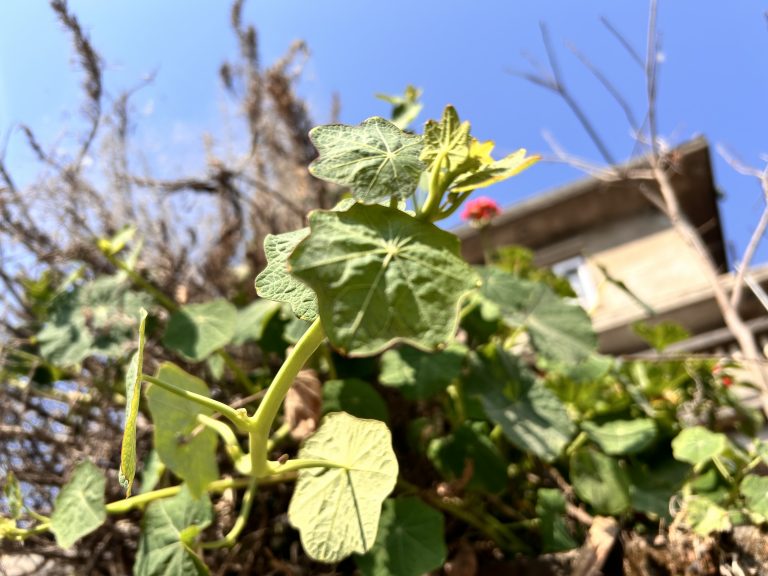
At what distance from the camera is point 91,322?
46.8 inches

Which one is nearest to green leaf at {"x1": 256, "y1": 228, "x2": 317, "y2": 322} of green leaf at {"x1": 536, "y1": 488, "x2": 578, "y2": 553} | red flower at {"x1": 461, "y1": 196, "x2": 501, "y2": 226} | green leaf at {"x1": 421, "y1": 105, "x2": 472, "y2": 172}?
green leaf at {"x1": 421, "y1": 105, "x2": 472, "y2": 172}

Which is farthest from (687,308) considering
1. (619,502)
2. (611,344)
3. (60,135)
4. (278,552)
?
(60,135)

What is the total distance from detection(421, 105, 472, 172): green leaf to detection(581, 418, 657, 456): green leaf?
0.75 meters

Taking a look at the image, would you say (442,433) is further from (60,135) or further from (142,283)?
(60,135)

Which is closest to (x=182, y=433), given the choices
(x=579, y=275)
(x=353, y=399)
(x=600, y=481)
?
(x=353, y=399)

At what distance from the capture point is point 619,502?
39.4 inches

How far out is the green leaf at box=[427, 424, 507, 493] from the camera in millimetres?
988

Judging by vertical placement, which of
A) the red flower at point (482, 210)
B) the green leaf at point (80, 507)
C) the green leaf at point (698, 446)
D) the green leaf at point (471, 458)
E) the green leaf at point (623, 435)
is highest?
the green leaf at point (80, 507)

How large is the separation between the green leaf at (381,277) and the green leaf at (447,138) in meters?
0.09

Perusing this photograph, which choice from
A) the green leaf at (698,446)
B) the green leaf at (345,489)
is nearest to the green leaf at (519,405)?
the green leaf at (698,446)

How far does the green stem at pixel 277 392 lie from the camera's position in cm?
46

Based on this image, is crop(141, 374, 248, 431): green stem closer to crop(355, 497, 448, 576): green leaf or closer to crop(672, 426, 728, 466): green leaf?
crop(355, 497, 448, 576): green leaf

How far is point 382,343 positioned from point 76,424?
41.9 inches

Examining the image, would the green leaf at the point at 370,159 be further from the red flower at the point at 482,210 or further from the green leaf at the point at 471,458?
the red flower at the point at 482,210
